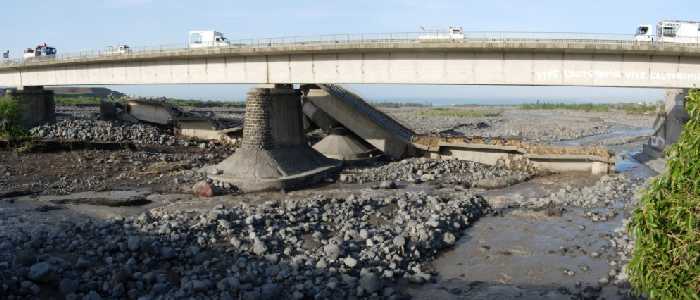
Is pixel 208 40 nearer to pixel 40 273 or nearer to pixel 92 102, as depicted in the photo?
pixel 40 273

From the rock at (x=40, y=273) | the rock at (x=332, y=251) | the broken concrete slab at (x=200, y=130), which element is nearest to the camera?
the rock at (x=40, y=273)

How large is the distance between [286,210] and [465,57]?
44.5 ft

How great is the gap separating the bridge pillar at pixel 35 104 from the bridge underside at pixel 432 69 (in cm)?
1316

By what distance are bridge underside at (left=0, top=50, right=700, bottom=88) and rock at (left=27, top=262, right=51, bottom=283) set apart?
20.4 m

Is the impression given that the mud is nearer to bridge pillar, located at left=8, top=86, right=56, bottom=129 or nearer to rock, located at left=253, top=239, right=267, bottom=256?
rock, located at left=253, top=239, right=267, bottom=256

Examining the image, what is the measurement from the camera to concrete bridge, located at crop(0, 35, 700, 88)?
82.9ft

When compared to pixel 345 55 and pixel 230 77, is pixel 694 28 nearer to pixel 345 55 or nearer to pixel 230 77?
pixel 345 55

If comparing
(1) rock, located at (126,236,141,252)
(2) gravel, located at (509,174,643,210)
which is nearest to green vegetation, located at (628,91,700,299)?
(1) rock, located at (126,236,141,252)

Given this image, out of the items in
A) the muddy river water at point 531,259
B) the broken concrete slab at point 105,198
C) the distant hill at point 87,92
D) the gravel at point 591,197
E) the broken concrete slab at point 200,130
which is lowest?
the muddy river water at point 531,259

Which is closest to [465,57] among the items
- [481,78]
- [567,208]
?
[481,78]

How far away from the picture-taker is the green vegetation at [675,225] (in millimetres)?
7938

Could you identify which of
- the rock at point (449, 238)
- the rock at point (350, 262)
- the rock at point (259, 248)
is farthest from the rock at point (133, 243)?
the rock at point (449, 238)

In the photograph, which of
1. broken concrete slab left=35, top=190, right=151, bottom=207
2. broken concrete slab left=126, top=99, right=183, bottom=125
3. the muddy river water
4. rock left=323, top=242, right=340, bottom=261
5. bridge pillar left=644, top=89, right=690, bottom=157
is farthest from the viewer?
broken concrete slab left=126, top=99, right=183, bottom=125

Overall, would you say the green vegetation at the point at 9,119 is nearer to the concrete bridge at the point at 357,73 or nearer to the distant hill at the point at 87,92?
the concrete bridge at the point at 357,73
